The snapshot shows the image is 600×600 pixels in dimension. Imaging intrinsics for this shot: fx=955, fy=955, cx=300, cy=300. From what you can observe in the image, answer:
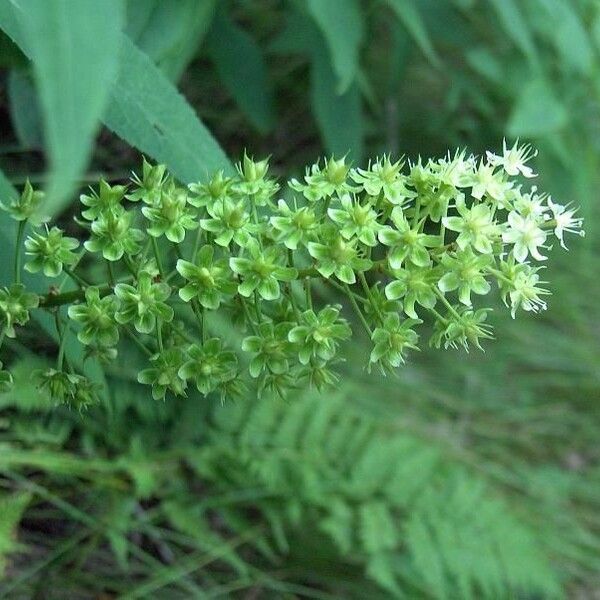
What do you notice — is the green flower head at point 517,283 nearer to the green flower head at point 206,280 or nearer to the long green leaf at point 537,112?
the green flower head at point 206,280

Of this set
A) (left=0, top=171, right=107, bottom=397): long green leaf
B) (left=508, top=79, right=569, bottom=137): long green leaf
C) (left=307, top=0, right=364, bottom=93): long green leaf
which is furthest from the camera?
(left=508, top=79, right=569, bottom=137): long green leaf

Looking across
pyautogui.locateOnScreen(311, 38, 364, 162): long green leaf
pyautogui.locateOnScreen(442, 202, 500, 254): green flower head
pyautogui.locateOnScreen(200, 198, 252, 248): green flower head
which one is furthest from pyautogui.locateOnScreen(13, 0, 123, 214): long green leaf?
pyautogui.locateOnScreen(311, 38, 364, 162): long green leaf

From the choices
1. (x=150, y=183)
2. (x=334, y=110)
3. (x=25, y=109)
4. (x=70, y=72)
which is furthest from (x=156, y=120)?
(x=334, y=110)

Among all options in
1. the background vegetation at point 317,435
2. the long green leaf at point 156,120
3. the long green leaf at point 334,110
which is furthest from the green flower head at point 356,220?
the long green leaf at point 334,110

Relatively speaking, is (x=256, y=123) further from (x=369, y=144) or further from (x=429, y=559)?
(x=429, y=559)

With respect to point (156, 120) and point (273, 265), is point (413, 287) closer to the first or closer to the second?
point (273, 265)

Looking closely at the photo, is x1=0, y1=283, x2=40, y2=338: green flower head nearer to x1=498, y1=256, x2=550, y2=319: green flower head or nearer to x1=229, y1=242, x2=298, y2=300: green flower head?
x1=229, y1=242, x2=298, y2=300: green flower head
